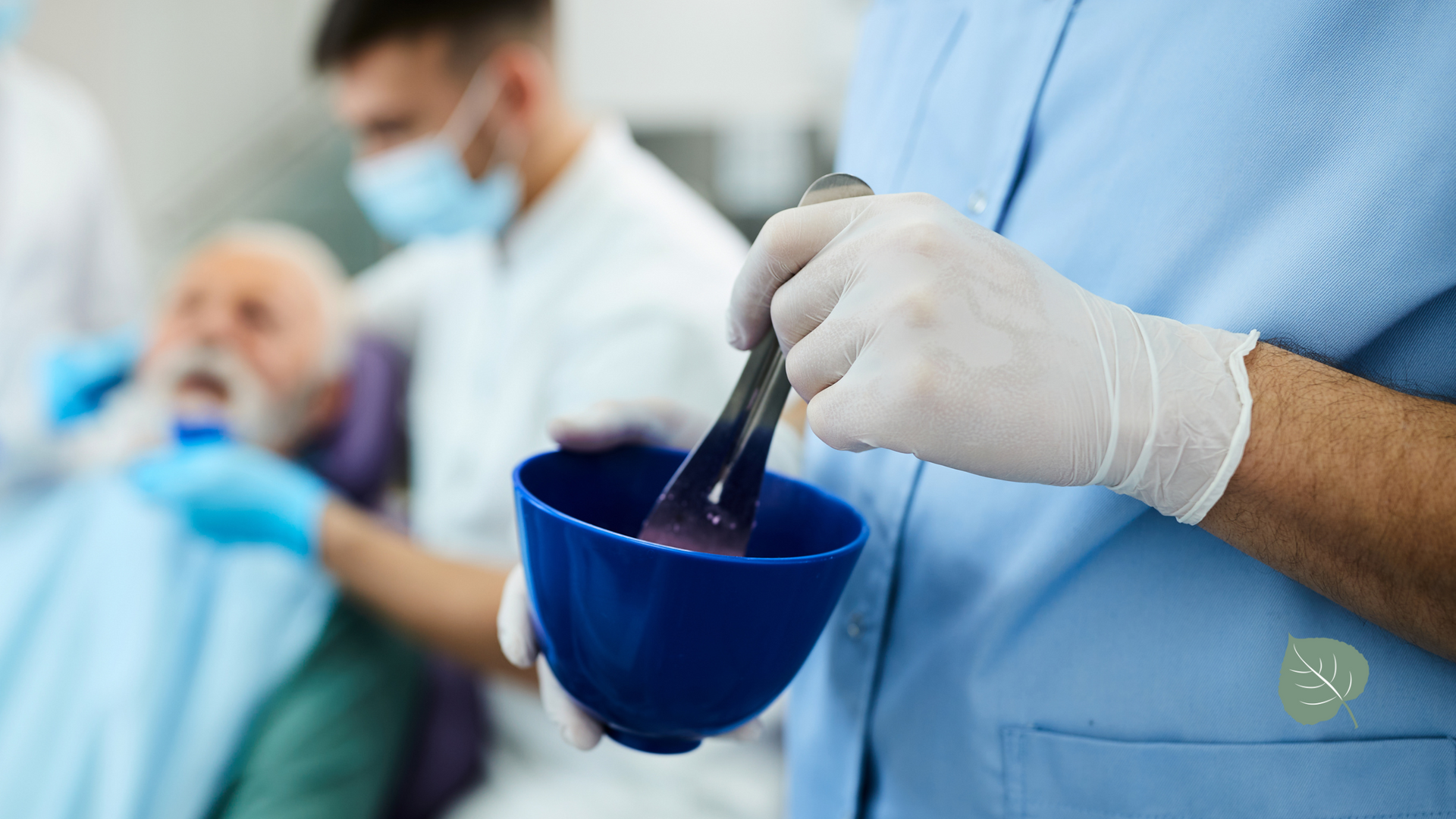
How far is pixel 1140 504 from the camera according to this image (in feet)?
1.74

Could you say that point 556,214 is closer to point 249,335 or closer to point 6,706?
point 249,335

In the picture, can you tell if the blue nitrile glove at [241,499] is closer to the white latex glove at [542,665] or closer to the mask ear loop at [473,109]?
the mask ear loop at [473,109]

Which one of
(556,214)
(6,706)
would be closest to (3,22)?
(556,214)

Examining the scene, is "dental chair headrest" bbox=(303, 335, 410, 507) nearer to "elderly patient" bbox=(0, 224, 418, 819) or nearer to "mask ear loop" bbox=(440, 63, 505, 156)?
"elderly patient" bbox=(0, 224, 418, 819)

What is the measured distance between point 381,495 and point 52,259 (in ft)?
2.98

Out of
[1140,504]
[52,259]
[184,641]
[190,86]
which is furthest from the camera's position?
[190,86]

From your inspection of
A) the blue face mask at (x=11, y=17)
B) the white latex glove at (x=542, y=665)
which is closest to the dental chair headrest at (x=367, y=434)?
the blue face mask at (x=11, y=17)

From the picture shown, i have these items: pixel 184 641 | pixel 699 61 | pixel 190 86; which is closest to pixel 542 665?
pixel 184 641

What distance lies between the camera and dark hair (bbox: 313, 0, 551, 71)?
4.54ft

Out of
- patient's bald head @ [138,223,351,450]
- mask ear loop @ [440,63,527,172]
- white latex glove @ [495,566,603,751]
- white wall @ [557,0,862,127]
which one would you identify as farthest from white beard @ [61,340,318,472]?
white wall @ [557,0,862,127]

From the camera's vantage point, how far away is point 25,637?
115 cm

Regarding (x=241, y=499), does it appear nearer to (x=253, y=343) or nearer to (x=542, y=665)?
(x=253, y=343)

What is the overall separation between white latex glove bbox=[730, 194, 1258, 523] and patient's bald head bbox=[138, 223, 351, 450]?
1483 mm

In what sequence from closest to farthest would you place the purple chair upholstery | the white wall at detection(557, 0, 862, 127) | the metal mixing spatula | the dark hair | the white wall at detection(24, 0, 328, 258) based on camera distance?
the metal mixing spatula < the purple chair upholstery < the dark hair < the white wall at detection(24, 0, 328, 258) < the white wall at detection(557, 0, 862, 127)
